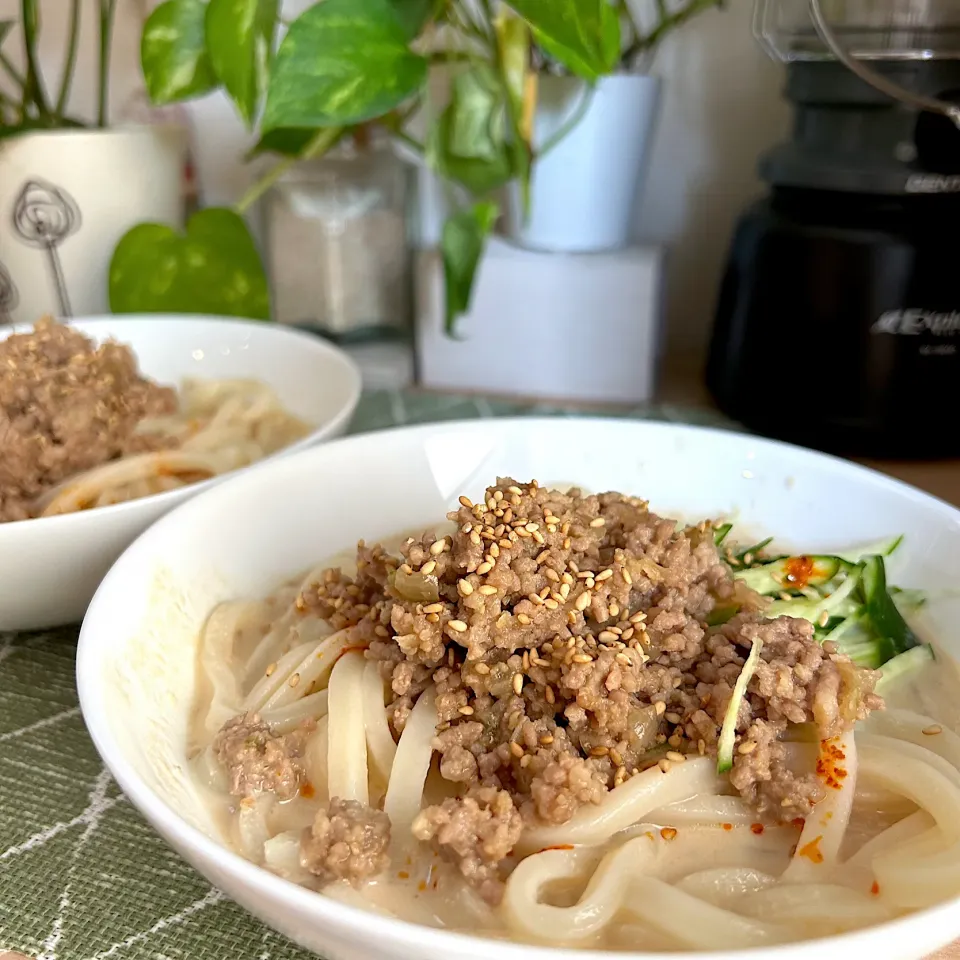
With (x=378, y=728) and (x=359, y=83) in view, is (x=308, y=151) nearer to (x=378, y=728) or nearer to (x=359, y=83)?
(x=359, y=83)

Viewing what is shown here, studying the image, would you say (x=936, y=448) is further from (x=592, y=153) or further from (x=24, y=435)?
(x=24, y=435)

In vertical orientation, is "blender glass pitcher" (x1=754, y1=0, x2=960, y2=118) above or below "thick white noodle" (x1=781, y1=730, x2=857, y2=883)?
above

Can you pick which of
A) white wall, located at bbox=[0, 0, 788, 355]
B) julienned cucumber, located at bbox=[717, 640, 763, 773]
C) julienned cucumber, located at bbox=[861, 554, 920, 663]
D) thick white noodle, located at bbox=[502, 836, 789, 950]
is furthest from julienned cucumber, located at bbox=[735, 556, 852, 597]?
white wall, located at bbox=[0, 0, 788, 355]

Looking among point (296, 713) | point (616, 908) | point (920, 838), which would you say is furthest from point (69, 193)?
point (920, 838)

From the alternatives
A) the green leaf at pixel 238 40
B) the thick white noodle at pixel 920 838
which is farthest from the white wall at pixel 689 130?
the thick white noodle at pixel 920 838

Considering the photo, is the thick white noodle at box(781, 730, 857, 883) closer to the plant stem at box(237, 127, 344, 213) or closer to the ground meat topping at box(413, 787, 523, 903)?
the ground meat topping at box(413, 787, 523, 903)

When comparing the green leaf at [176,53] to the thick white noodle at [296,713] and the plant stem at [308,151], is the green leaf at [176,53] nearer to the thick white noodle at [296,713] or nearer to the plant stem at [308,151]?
the plant stem at [308,151]

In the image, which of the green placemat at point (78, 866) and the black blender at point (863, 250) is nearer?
the green placemat at point (78, 866)

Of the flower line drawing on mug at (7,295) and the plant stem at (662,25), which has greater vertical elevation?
the plant stem at (662,25)
